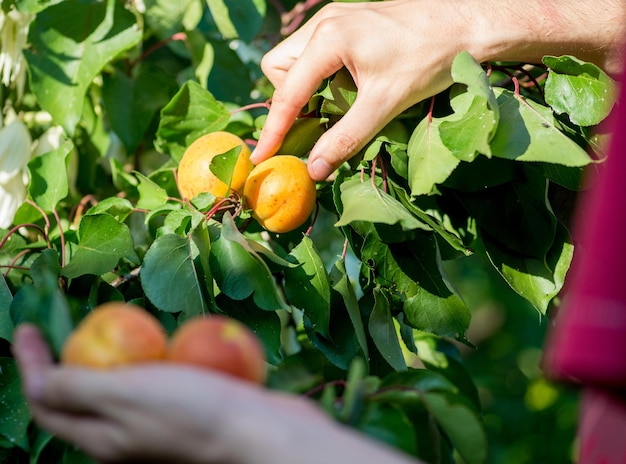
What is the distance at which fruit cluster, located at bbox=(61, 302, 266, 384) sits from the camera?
1.46ft

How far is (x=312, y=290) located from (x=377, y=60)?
0.24 metres

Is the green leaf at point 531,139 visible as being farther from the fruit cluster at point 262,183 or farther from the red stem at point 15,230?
the red stem at point 15,230

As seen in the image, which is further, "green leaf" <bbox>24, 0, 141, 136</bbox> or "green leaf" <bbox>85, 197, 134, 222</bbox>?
"green leaf" <bbox>24, 0, 141, 136</bbox>

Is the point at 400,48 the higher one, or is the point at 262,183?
the point at 400,48

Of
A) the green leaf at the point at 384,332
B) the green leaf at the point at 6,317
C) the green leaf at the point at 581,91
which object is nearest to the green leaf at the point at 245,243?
the green leaf at the point at 384,332

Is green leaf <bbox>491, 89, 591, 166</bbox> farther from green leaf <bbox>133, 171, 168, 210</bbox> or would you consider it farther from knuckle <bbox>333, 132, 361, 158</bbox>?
green leaf <bbox>133, 171, 168, 210</bbox>

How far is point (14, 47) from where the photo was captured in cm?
110

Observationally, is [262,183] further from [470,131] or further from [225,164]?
[470,131]

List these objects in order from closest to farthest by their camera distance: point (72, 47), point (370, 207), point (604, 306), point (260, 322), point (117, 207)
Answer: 1. point (604, 306)
2. point (370, 207)
3. point (260, 322)
4. point (117, 207)
5. point (72, 47)

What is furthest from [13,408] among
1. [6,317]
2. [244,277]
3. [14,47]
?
[14,47]

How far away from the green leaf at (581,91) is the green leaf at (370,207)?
0.68 ft

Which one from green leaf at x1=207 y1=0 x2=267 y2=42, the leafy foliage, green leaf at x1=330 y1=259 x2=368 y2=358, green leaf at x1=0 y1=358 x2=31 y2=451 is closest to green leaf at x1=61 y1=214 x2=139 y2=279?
the leafy foliage

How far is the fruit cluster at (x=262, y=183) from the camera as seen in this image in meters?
0.82

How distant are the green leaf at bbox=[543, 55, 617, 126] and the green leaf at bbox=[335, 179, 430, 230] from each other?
207 mm
